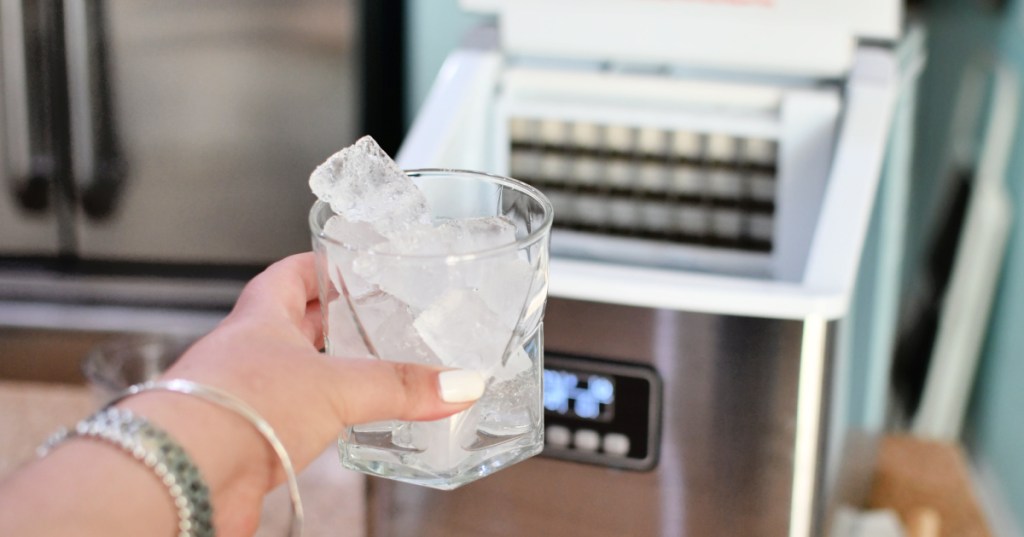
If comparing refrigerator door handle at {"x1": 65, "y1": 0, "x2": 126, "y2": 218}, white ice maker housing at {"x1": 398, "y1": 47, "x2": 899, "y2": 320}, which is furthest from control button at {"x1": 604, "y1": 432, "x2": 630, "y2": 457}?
refrigerator door handle at {"x1": 65, "y1": 0, "x2": 126, "y2": 218}

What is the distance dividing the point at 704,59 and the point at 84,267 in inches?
32.0

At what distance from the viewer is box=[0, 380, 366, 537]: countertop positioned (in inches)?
51.2

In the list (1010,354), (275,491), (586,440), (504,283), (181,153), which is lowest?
(275,491)

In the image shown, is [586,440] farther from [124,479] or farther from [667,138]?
[124,479]

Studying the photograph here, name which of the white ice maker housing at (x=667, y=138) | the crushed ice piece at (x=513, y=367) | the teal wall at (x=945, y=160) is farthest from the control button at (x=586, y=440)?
the crushed ice piece at (x=513, y=367)

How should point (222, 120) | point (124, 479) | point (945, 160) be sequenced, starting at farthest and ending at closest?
1. point (945, 160)
2. point (222, 120)
3. point (124, 479)

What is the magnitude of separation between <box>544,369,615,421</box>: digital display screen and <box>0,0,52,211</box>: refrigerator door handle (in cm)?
73

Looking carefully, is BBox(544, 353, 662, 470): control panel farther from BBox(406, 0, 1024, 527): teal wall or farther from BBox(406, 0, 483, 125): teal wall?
BBox(406, 0, 483, 125): teal wall

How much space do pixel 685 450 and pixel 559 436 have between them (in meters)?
0.11

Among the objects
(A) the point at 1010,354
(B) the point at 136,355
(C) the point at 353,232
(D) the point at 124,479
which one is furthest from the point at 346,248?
(A) the point at 1010,354

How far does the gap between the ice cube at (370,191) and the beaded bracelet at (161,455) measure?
0.49ft

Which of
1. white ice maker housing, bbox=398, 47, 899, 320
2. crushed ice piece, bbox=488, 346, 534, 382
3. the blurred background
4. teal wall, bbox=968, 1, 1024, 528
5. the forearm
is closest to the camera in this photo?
the forearm

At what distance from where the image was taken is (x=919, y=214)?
1.92 meters

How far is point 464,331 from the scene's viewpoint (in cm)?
54
